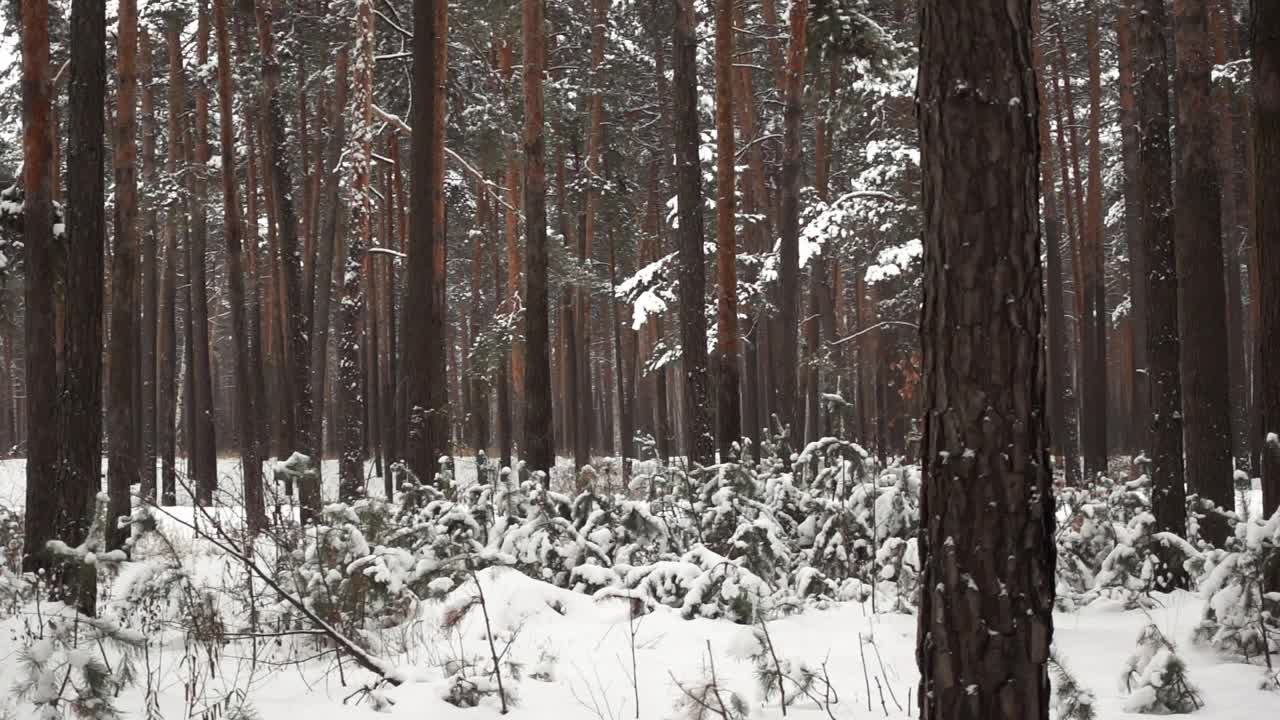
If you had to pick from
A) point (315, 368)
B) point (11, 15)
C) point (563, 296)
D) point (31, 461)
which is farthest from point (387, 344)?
point (31, 461)

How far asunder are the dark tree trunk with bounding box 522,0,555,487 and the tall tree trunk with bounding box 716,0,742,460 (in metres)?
2.15

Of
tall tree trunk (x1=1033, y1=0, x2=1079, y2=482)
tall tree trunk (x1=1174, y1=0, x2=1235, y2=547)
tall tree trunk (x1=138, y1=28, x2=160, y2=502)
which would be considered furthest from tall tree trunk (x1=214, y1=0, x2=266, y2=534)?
tall tree trunk (x1=1033, y1=0, x2=1079, y2=482)

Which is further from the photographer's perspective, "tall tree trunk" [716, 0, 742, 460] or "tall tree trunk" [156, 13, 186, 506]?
"tall tree trunk" [156, 13, 186, 506]

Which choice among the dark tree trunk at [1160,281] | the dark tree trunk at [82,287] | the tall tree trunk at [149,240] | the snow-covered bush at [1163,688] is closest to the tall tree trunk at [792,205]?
the dark tree trunk at [1160,281]

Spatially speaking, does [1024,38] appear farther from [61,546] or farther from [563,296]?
[563,296]

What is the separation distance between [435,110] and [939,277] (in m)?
9.38

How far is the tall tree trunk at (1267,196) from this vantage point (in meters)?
6.34

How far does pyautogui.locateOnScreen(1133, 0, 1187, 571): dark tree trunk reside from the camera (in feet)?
25.2

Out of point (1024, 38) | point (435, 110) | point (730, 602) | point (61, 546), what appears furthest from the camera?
point (435, 110)

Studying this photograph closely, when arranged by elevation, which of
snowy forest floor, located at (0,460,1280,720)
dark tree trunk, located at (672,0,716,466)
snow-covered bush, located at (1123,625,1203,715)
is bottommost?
snowy forest floor, located at (0,460,1280,720)

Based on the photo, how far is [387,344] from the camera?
26.5 metres

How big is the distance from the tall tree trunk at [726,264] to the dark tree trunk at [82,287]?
22.0ft

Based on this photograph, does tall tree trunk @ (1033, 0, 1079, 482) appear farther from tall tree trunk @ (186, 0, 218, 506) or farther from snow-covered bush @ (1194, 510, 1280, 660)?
tall tree trunk @ (186, 0, 218, 506)

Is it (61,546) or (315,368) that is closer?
(61,546)
